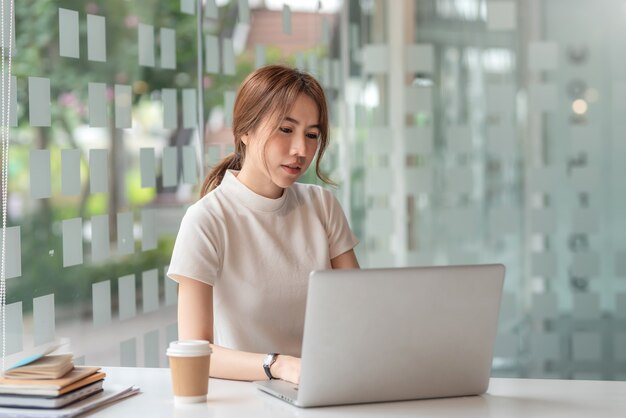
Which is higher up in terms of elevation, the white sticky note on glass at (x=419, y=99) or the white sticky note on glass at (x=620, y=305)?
the white sticky note on glass at (x=419, y=99)

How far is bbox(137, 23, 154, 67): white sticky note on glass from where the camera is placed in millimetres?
3020

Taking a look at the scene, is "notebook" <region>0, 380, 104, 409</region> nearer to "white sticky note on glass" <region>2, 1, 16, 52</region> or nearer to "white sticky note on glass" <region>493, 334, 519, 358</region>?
"white sticky note on glass" <region>2, 1, 16, 52</region>

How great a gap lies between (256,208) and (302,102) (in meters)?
0.28

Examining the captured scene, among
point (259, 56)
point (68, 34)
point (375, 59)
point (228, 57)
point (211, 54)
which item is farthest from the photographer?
point (375, 59)

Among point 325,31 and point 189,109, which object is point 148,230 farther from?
point 325,31

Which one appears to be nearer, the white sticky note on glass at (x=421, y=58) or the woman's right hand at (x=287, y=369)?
the woman's right hand at (x=287, y=369)

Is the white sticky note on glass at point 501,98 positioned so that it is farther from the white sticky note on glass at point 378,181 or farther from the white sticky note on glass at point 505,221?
the white sticky note on glass at point 378,181

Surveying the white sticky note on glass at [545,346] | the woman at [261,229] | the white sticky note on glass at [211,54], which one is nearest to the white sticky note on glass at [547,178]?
the white sticky note on glass at [545,346]

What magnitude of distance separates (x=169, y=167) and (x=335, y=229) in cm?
101

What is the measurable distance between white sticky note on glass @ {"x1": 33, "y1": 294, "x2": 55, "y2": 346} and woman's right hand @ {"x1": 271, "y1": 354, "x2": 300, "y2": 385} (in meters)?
0.96

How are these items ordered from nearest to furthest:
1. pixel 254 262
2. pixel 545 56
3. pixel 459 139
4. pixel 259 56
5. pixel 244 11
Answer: pixel 254 262 → pixel 244 11 → pixel 259 56 → pixel 545 56 → pixel 459 139

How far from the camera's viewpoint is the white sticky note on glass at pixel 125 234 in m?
2.93

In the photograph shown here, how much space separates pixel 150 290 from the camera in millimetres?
3100

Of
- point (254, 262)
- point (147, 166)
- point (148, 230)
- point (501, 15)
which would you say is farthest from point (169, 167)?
point (501, 15)
